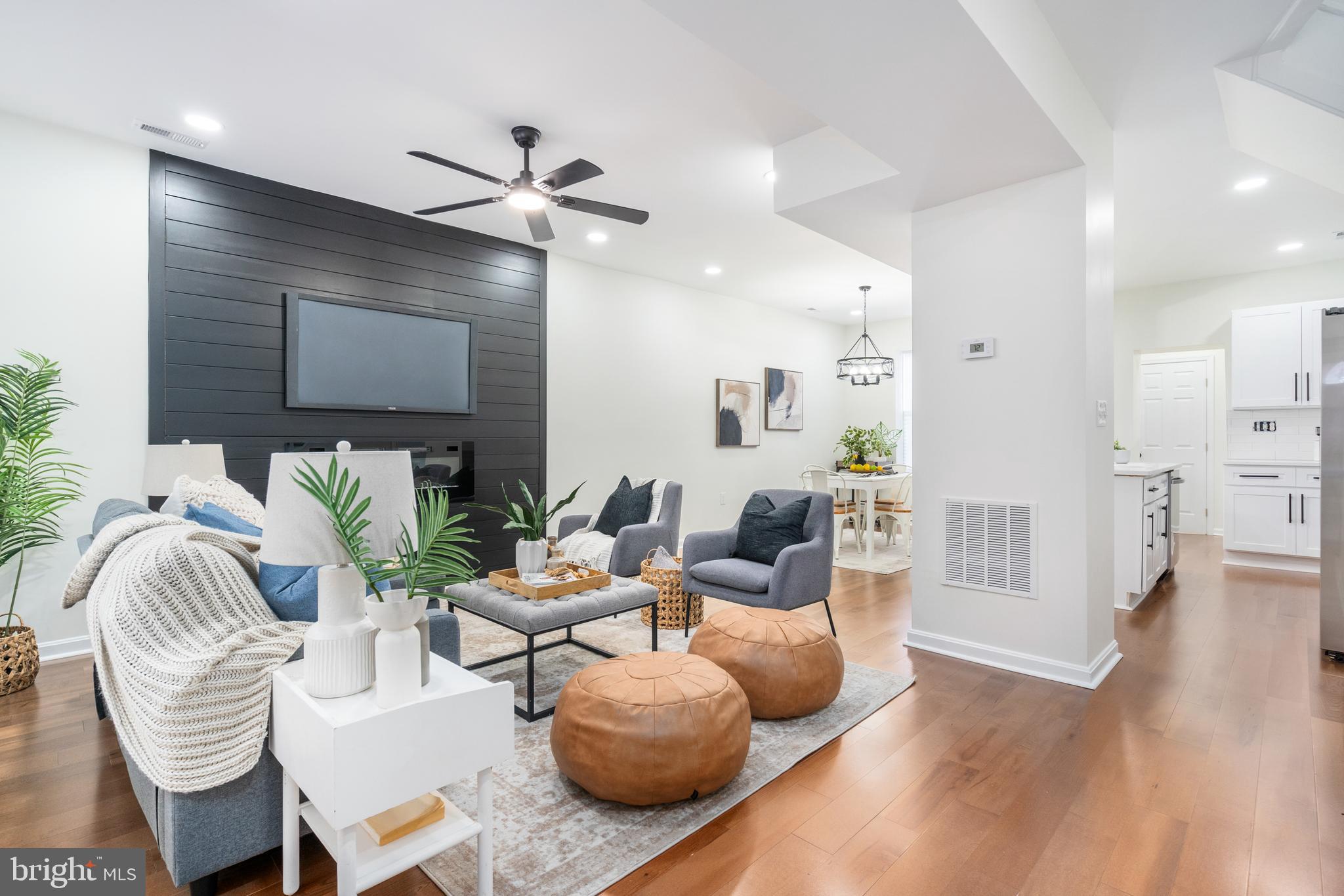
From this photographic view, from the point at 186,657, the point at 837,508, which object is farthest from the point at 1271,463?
the point at 186,657

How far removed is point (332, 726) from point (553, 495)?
4284 mm

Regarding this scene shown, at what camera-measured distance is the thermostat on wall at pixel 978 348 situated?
126 inches

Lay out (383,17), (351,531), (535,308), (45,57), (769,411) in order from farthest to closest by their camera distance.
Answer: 1. (769,411)
2. (535,308)
3. (45,57)
4. (383,17)
5. (351,531)

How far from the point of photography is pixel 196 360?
12.2 feet

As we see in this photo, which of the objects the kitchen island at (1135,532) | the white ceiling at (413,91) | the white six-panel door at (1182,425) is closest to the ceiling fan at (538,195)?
the white ceiling at (413,91)

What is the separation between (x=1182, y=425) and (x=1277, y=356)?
1710mm

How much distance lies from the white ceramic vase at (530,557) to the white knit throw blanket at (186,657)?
120 cm

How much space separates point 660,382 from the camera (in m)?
6.47

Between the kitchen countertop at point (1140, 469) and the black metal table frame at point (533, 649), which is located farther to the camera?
the kitchen countertop at point (1140, 469)

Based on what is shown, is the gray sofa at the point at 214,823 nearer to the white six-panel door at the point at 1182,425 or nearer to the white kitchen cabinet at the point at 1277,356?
the white kitchen cabinet at the point at 1277,356

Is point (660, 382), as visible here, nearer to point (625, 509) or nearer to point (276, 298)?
point (625, 509)

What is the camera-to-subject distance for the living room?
5.09 ft

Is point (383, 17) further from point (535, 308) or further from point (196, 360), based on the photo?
point (535, 308)

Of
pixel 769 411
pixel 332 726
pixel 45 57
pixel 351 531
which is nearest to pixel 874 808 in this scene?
pixel 332 726
